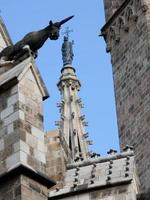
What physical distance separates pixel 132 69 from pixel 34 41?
1071 cm

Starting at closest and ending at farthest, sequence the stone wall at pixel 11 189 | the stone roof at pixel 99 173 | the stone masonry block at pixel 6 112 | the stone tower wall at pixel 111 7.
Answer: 1. the stone wall at pixel 11 189
2. the stone masonry block at pixel 6 112
3. the stone roof at pixel 99 173
4. the stone tower wall at pixel 111 7

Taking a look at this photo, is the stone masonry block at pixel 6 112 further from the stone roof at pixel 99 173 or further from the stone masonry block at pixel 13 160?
the stone roof at pixel 99 173

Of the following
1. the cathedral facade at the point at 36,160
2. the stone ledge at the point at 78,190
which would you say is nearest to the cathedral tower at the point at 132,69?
the cathedral facade at the point at 36,160

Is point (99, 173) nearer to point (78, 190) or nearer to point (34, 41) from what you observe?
point (78, 190)

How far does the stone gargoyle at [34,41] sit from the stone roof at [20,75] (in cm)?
24

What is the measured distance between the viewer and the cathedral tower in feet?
65.0

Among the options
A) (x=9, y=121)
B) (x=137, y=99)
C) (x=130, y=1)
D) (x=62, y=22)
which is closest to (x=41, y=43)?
(x=62, y=22)

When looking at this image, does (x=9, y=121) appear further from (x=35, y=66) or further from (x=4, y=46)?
(x=4, y=46)

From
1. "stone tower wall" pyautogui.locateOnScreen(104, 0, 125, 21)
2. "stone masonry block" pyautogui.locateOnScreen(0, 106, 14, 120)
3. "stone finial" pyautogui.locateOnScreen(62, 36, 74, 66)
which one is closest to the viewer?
"stone masonry block" pyautogui.locateOnScreen(0, 106, 14, 120)

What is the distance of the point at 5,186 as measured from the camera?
9.20m

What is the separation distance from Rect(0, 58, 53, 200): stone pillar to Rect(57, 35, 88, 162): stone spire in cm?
1570

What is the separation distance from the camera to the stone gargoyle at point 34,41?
10.7 metres

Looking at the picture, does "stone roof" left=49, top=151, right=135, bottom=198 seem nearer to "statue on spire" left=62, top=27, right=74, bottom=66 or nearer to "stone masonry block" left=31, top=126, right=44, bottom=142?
"stone masonry block" left=31, top=126, right=44, bottom=142

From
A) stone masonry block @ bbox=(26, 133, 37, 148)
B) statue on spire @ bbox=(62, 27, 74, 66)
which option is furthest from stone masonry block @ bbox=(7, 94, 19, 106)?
statue on spire @ bbox=(62, 27, 74, 66)
